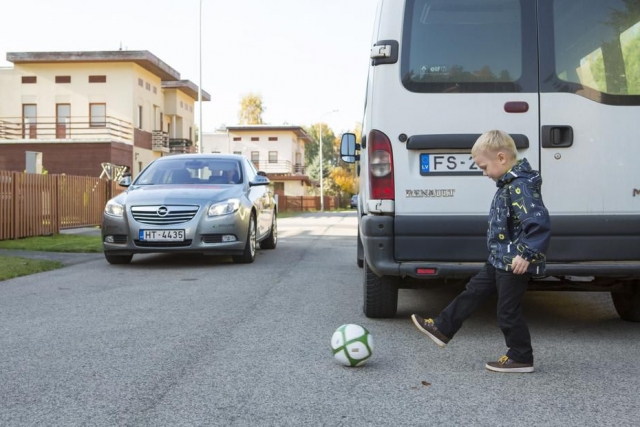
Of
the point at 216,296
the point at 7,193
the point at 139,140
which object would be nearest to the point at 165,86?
the point at 139,140

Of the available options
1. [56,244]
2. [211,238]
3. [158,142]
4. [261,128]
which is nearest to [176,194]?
[211,238]

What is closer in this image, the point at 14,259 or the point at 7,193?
the point at 14,259

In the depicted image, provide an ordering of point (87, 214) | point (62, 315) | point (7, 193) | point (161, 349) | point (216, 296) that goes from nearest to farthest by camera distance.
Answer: point (161, 349) < point (62, 315) < point (216, 296) < point (7, 193) < point (87, 214)

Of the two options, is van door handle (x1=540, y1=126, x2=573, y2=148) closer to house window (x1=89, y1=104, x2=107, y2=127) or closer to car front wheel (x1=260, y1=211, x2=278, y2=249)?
car front wheel (x1=260, y1=211, x2=278, y2=249)

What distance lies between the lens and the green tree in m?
→ 83.8

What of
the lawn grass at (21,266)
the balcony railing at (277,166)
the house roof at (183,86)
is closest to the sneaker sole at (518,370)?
the lawn grass at (21,266)

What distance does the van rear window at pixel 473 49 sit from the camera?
492cm

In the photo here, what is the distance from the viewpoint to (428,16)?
4.97 metres

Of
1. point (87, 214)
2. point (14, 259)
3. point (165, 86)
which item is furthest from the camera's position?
point (165, 86)

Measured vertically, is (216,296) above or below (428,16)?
below

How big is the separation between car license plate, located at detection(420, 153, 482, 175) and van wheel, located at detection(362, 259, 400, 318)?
3.04ft

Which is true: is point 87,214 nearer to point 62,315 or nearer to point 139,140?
point 62,315

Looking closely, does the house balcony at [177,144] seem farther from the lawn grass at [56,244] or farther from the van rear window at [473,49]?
the van rear window at [473,49]

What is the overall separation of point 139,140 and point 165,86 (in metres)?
6.88
